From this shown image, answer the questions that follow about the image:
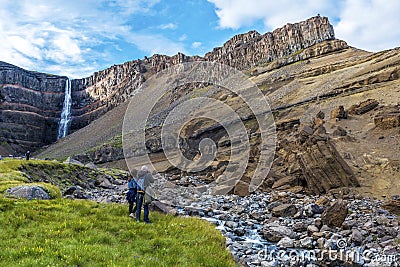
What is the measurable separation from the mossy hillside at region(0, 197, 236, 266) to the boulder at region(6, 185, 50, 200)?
247 cm

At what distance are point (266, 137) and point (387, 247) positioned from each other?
1362 inches

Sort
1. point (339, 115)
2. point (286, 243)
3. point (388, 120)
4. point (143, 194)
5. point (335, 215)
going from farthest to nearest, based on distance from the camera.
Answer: point (339, 115) < point (388, 120) < point (335, 215) < point (143, 194) < point (286, 243)

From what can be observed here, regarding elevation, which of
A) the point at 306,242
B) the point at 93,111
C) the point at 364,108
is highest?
the point at 93,111

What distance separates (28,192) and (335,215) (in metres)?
17.0

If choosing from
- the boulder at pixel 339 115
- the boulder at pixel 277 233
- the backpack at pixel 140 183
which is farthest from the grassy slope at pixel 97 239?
the boulder at pixel 339 115

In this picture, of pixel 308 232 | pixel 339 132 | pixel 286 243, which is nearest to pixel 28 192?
pixel 286 243

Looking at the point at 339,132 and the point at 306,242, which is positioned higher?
the point at 339,132

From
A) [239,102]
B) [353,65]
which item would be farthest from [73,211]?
[353,65]

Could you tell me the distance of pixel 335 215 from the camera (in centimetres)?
1583

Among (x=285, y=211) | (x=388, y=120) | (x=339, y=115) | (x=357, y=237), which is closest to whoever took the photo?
(x=357, y=237)

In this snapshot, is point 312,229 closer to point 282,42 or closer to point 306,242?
point 306,242

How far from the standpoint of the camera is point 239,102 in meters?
90.1

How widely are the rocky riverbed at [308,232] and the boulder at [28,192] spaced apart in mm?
7209

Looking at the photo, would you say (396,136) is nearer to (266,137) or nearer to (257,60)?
(266,137)
